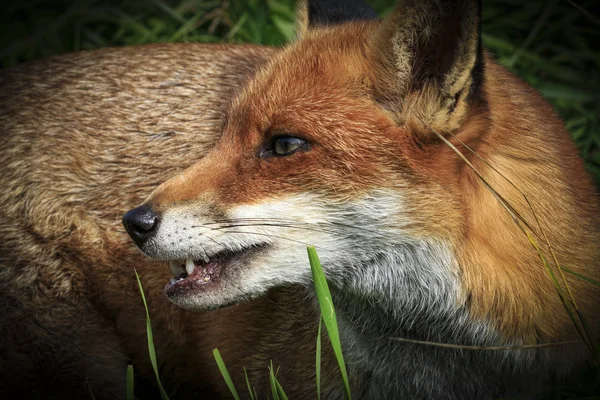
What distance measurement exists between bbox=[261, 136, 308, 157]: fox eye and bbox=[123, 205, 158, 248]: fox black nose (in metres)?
0.47

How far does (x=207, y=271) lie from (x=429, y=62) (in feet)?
3.76

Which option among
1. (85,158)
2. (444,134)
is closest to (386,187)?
(444,134)

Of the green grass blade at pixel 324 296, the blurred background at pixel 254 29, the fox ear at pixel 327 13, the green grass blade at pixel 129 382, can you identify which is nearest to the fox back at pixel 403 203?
the green grass blade at pixel 324 296

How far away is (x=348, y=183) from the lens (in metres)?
2.68

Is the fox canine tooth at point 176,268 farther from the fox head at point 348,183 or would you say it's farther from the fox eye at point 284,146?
the fox eye at point 284,146

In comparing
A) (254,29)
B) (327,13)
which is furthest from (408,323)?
(254,29)

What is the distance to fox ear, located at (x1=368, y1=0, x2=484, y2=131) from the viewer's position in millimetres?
2568

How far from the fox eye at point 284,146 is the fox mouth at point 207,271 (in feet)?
1.15

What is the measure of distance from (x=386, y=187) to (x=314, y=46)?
75 centimetres

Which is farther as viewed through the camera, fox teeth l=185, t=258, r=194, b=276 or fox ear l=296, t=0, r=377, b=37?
fox ear l=296, t=0, r=377, b=37

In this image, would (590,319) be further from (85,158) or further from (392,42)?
(85,158)

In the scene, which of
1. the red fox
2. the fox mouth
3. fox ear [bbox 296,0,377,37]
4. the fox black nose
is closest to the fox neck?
the red fox

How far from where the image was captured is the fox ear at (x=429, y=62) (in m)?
2.57

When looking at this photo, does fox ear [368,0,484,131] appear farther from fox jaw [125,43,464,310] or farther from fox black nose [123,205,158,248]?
fox black nose [123,205,158,248]
